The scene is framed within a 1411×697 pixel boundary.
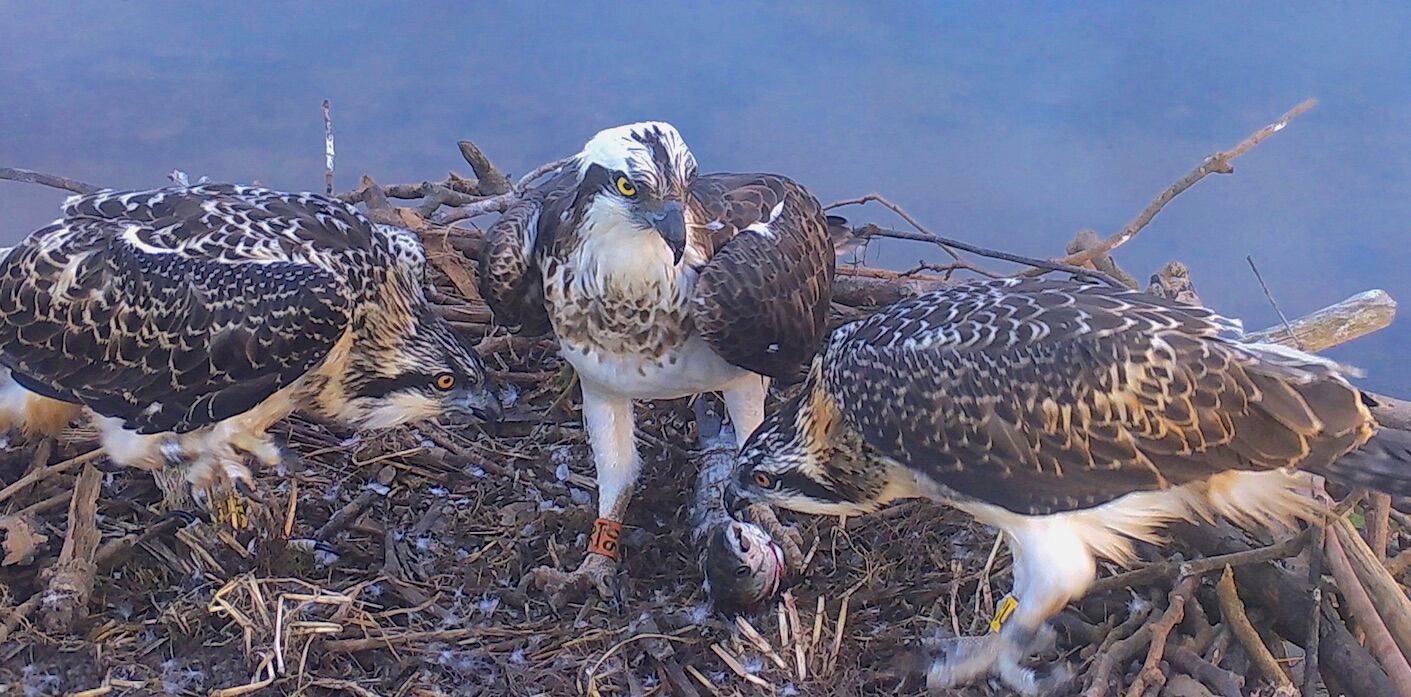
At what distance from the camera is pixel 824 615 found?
10.4 ft

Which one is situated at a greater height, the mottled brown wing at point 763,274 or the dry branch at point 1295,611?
the mottled brown wing at point 763,274

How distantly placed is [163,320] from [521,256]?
955 millimetres

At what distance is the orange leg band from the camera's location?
3559mm

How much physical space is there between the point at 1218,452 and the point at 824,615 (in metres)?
1.07

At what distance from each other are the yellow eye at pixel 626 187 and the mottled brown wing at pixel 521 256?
0.99 feet

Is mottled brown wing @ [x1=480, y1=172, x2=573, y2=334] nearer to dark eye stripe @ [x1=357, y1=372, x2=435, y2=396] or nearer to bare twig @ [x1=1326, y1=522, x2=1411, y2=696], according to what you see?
dark eye stripe @ [x1=357, y1=372, x2=435, y2=396]

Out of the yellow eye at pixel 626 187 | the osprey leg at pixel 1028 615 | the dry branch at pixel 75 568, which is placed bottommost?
the dry branch at pixel 75 568

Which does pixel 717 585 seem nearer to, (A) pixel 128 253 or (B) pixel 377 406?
(B) pixel 377 406

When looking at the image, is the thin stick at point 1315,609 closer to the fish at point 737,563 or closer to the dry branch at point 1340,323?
the dry branch at point 1340,323

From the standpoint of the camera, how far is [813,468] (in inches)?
125

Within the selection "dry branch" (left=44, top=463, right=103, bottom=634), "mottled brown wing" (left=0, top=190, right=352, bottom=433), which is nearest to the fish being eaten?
"mottled brown wing" (left=0, top=190, right=352, bottom=433)

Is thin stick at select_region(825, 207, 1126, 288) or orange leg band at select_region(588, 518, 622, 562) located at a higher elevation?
thin stick at select_region(825, 207, 1126, 288)

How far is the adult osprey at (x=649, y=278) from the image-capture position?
3064mm

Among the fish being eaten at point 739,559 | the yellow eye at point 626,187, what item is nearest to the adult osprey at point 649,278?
the yellow eye at point 626,187
